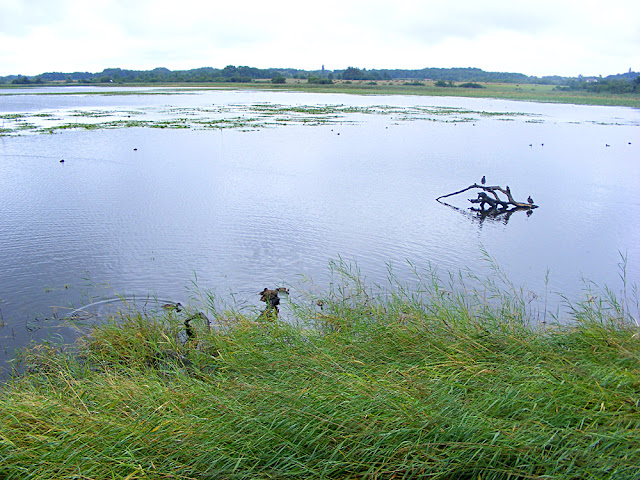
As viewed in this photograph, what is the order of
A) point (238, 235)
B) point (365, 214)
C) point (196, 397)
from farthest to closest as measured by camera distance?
1. point (365, 214)
2. point (238, 235)
3. point (196, 397)

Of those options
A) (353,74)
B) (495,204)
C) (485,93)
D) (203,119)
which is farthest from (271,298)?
(353,74)

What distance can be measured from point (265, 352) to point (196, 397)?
1739mm

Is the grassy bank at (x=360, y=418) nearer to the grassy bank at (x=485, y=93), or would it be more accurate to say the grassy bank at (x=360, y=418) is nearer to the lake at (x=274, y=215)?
the lake at (x=274, y=215)

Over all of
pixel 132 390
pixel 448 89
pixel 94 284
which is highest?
pixel 448 89

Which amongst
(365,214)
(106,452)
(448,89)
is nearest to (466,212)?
(365,214)

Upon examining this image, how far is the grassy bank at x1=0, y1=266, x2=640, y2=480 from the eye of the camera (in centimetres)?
441

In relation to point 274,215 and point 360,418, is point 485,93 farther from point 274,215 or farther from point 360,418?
point 360,418

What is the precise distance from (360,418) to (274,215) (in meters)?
14.6

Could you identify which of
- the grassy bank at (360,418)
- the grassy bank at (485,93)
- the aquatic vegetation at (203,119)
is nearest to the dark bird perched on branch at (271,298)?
the grassy bank at (360,418)

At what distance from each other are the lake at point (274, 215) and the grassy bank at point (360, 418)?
138 inches

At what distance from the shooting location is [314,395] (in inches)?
203

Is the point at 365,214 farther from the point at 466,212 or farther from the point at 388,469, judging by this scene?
the point at 388,469

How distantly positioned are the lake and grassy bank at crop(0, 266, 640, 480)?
3.51m

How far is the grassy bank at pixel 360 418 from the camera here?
14.5ft
